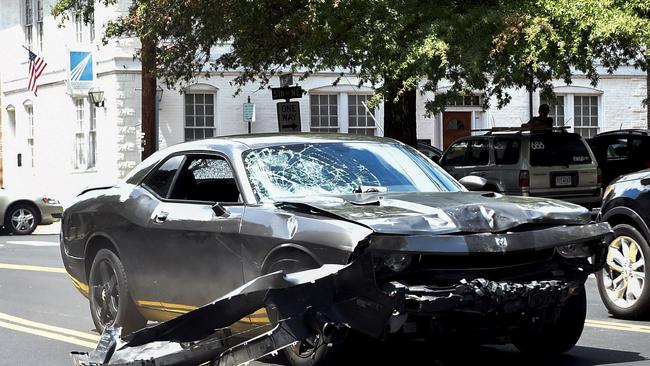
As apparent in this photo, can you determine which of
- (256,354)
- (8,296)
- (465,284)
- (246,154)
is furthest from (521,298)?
(8,296)

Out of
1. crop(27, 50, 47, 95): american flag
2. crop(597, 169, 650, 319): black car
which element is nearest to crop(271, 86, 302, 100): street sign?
crop(27, 50, 47, 95): american flag

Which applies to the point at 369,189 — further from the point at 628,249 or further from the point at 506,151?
the point at 506,151

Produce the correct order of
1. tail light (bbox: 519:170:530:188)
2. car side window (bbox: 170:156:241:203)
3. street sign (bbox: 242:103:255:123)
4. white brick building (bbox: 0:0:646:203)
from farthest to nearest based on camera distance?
street sign (bbox: 242:103:255:123), white brick building (bbox: 0:0:646:203), tail light (bbox: 519:170:530:188), car side window (bbox: 170:156:241:203)

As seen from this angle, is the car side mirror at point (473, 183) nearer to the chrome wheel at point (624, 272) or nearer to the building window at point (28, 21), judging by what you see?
the chrome wheel at point (624, 272)

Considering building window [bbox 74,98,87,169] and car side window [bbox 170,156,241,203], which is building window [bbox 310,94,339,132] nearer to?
building window [bbox 74,98,87,169]

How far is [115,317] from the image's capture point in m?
9.21

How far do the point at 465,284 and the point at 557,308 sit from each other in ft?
Answer: 2.90

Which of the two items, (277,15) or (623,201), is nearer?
(623,201)

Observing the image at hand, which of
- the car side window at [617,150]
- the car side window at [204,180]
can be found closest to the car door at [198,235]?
the car side window at [204,180]

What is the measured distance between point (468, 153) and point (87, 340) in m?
13.4

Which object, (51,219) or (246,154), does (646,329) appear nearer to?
(246,154)

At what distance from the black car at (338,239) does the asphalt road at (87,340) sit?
311mm

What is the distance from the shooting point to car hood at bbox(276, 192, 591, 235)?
691 centimetres

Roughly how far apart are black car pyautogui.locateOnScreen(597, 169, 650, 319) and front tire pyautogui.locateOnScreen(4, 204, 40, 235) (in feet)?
60.6
